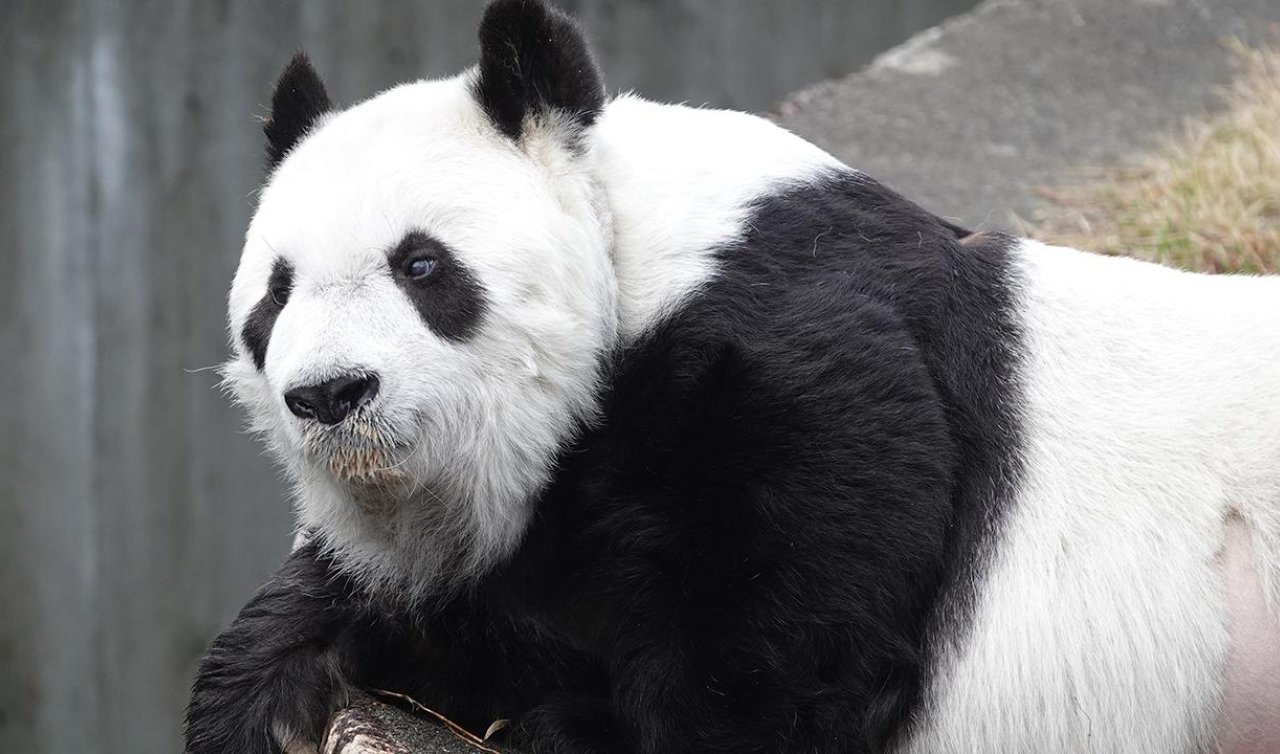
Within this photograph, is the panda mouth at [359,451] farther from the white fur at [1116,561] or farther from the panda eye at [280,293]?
the white fur at [1116,561]

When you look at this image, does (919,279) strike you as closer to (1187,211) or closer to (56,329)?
(1187,211)

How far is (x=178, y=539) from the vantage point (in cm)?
780

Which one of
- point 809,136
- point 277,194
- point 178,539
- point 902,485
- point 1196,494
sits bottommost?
point 178,539

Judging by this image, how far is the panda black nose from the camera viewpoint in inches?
111

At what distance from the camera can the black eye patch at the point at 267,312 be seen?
3.11 meters

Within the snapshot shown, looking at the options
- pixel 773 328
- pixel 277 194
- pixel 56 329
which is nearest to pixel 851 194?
pixel 773 328

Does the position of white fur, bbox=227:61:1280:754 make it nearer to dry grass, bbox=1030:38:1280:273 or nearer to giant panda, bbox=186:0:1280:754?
giant panda, bbox=186:0:1280:754

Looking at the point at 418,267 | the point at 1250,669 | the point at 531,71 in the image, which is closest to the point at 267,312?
the point at 418,267

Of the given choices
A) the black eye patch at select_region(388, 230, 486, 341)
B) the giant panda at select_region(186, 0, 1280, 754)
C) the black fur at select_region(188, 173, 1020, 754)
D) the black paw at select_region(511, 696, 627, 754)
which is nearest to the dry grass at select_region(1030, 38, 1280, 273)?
the giant panda at select_region(186, 0, 1280, 754)

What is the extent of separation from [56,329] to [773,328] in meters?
5.44

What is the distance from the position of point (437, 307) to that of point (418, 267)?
10 centimetres

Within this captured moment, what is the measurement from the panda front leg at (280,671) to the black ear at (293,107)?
1.02m

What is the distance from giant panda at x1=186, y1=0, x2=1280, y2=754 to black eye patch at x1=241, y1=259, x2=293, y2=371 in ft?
0.03

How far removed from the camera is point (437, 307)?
3.01 metres
